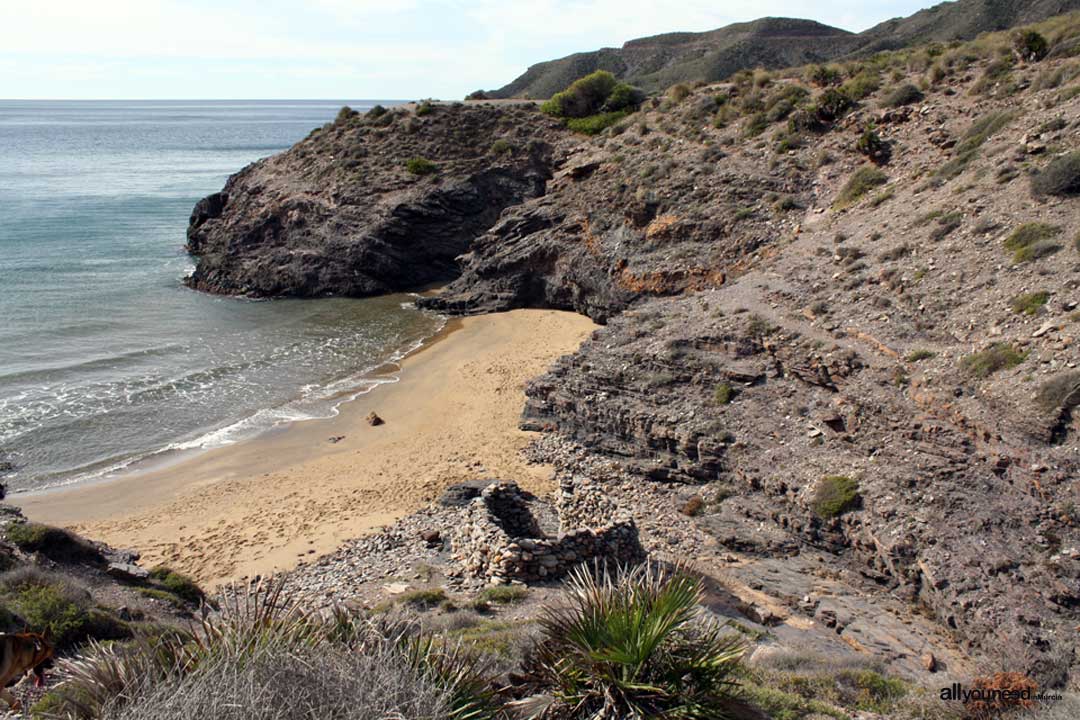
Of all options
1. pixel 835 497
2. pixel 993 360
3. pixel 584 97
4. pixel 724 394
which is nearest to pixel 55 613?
pixel 835 497

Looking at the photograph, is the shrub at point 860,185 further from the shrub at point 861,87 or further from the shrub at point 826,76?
the shrub at point 826,76

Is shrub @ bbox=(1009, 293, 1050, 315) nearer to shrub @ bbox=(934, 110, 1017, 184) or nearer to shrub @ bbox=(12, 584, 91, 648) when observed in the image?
shrub @ bbox=(934, 110, 1017, 184)

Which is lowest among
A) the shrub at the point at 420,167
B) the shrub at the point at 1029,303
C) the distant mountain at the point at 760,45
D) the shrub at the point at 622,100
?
the shrub at the point at 1029,303

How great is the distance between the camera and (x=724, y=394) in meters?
18.8

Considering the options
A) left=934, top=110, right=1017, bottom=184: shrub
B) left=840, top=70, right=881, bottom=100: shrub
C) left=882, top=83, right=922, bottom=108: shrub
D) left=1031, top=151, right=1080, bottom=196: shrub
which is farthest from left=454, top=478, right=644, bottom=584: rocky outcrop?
left=840, top=70, right=881, bottom=100: shrub

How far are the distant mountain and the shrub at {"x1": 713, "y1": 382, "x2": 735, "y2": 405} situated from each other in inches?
2156

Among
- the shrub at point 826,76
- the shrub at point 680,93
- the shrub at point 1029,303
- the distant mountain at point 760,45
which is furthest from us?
the distant mountain at point 760,45

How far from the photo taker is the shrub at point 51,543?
12.2 metres

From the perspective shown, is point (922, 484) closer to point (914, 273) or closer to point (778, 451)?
point (778, 451)

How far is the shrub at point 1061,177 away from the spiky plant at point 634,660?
17.4 metres

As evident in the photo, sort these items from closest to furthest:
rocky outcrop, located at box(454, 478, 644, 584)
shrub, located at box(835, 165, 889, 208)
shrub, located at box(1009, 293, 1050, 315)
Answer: rocky outcrop, located at box(454, 478, 644, 584)
shrub, located at box(1009, 293, 1050, 315)
shrub, located at box(835, 165, 889, 208)

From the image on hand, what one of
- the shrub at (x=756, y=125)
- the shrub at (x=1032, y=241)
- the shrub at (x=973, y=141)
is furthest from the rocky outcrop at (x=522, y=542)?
the shrub at (x=756, y=125)

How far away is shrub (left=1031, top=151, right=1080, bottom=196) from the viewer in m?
18.6

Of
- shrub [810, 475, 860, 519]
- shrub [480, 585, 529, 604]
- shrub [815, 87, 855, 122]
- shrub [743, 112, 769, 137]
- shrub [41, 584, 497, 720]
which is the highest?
shrub [815, 87, 855, 122]
